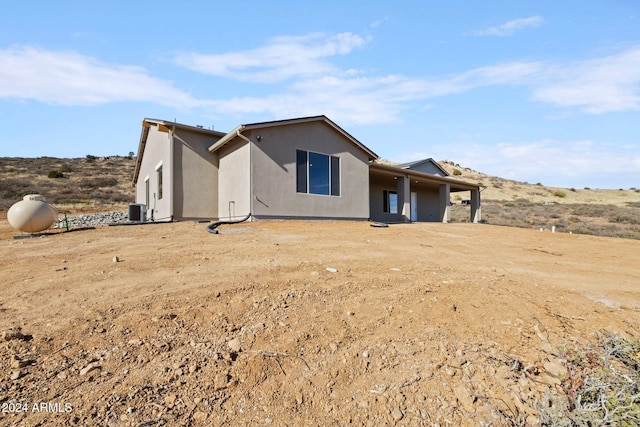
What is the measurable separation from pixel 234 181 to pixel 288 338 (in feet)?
32.3

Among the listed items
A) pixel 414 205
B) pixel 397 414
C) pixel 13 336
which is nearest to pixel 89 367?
pixel 13 336

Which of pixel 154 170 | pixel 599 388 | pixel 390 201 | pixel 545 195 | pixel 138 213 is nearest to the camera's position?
pixel 599 388

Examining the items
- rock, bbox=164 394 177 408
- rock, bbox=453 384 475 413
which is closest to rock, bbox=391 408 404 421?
rock, bbox=453 384 475 413

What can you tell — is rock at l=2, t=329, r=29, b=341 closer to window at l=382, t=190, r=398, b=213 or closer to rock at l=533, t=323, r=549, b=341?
rock at l=533, t=323, r=549, b=341

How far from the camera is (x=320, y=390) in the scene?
2.57 m

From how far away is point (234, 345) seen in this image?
3.03 meters

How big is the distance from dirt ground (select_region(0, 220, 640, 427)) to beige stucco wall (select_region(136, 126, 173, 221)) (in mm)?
7081

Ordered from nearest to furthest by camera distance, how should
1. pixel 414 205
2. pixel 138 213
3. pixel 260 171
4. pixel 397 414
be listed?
pixel 397 414, pixel 260 171, pixel 138 213, pixel 414 205

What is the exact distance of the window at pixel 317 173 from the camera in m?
12.7

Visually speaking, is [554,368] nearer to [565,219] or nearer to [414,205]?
[414,205]

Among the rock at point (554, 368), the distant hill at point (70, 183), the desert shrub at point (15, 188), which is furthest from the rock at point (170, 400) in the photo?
the desert shrub at point (15, 188)

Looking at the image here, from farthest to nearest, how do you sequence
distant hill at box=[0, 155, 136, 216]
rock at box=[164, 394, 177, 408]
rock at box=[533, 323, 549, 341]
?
distant hill at box=[0, 155, 136, 216] < rock at box=[533, 323, 549, 341] < rock at box=[164, 394, 177, 408]

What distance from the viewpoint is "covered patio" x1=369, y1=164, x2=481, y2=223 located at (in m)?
17.5

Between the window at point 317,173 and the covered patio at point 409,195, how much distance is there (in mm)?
2541
